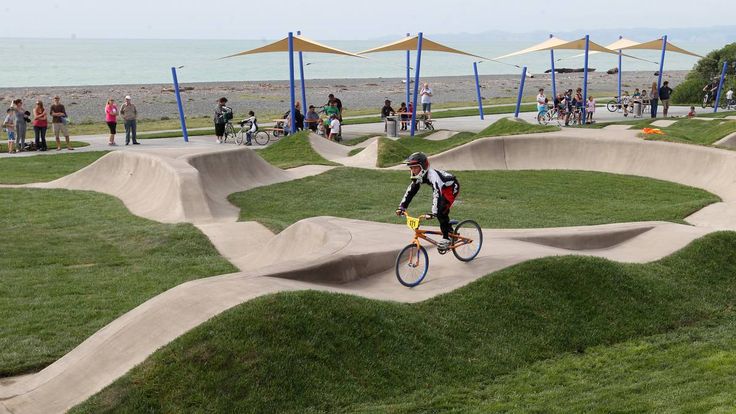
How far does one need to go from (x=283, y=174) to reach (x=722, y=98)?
3451 cm

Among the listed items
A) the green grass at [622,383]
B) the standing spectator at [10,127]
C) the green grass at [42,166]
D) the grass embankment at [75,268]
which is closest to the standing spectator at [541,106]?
the green grass at [42,166]

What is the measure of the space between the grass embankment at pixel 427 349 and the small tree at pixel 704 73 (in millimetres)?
44737

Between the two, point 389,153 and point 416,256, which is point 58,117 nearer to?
point 389,153

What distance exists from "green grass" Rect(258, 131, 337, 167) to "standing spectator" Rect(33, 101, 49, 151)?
826cm

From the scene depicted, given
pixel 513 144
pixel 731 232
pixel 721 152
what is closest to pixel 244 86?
pixel 513 144

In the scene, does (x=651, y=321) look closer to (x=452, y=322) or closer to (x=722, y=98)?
(x=452, y=322)

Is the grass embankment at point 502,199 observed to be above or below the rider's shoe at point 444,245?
below

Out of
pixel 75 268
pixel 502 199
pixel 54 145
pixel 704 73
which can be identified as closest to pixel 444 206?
pixel 75 268

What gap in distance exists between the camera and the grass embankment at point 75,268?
39.7 ft

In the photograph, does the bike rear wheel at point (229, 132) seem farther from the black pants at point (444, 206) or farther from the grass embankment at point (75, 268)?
the black pants at point (444, 206)

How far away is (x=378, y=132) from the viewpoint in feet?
128

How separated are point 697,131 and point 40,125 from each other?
26758 mm

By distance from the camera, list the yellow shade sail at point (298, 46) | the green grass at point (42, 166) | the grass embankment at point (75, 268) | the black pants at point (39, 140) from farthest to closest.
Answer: the yellow shade sail at point (298, 46), the black pants at point (39, 140), the green grass at point (42, 166), the grass embankment at point (75, 268)

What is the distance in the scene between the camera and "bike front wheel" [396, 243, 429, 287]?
1227 centimetres
